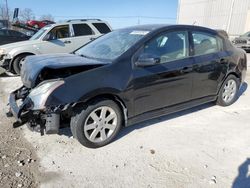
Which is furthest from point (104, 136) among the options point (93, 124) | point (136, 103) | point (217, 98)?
point (217, 98)

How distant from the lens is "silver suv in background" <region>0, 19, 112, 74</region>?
8.13m

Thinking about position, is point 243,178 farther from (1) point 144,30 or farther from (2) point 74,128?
(1) point 144,30

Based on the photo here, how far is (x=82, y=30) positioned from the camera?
9203mm

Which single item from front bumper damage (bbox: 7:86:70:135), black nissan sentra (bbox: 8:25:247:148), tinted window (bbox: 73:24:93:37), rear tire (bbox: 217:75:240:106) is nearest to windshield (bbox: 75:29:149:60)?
black nissan sentra (bbox: 8:25:247:148)

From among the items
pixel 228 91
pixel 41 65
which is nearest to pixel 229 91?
pixel 228 91

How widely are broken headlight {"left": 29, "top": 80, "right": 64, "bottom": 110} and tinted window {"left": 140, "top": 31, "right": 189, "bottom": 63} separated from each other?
136cm

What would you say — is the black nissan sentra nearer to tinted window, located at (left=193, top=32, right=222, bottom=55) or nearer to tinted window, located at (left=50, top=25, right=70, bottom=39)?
tinted window, located at (left=193, top=32, right=222, bottom=55)

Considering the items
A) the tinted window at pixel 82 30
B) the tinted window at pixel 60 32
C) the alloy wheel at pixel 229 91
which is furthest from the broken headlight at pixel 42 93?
the tinted window at pixel 82 30

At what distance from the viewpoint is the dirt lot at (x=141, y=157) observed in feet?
9.57

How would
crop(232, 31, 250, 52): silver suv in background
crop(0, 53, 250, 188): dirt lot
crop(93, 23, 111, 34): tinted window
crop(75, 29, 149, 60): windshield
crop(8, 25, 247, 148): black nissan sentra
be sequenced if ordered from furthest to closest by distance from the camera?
crop(232, 31, 250, 52): silver suv in background → crop(93, 23, 111, 34): tinted window → crop(75, 29, 149, 60): windshield → crop(8, 25, 247, 148): black nissan sentra → crop(0, 53, 250, 188): dirt lot

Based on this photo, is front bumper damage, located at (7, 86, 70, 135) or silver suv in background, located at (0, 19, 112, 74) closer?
front bumper damage, located at (7, 86, 70, 135)

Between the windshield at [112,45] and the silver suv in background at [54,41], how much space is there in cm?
436

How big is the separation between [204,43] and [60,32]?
5805mm

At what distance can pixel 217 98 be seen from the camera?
16.8 ft
